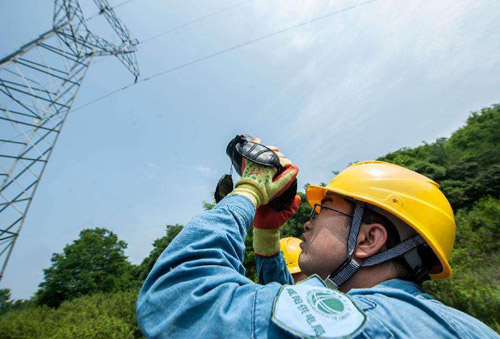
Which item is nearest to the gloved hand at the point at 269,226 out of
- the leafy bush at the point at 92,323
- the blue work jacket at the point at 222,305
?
the blue work jacket at the point at 222,305

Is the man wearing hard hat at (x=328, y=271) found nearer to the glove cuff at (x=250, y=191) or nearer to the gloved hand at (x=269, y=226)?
the glove cuff at (x=250, y=191)

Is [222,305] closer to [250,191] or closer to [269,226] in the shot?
[250,191]

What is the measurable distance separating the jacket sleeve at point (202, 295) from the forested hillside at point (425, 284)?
4.80 meters

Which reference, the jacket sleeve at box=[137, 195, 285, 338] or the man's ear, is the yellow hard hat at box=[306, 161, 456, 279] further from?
the jacket sleeve at box=[137, 195, 285, 338]

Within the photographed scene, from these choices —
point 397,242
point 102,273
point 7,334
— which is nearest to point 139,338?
point 7,334

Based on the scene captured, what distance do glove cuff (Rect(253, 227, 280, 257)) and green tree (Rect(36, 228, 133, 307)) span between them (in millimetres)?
36826

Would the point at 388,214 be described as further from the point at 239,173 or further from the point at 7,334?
the point at 7,334

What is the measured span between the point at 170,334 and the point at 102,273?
4034 centimetres

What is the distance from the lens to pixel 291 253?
17.9 ft

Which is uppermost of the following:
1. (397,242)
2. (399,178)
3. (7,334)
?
(7,334)

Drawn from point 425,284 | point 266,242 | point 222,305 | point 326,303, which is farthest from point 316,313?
point 425,284

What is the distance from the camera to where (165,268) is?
1022mm

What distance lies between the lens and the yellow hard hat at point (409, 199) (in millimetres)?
1729

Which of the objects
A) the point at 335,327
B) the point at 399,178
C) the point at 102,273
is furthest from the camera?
the point at 102,273
